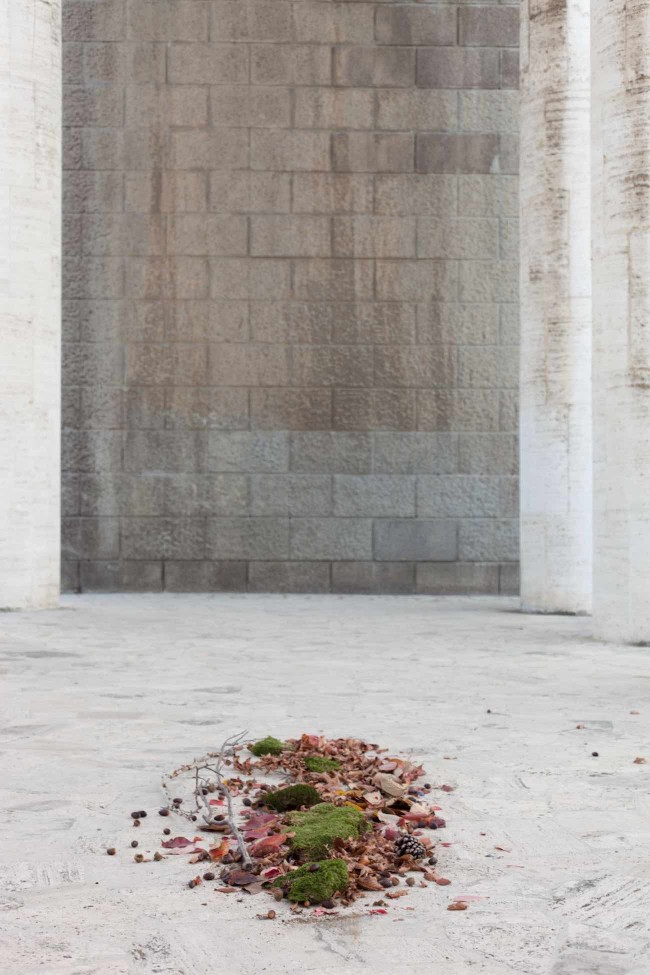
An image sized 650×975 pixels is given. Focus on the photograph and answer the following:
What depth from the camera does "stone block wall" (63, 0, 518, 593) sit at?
654 inches

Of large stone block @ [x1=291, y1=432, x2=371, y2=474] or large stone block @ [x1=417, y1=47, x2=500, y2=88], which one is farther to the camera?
large stone block @ [x1=417, y1=47, x2=500, y2=88]

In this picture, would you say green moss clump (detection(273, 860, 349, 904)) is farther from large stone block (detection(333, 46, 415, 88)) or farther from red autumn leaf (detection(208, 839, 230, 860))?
large stone block (detection(333, 46, 415, 88))

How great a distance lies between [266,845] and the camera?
4039mm

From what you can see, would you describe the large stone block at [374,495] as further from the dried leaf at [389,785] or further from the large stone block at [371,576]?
the dried leaf at [389,785]

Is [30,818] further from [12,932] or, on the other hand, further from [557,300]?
[557,300]

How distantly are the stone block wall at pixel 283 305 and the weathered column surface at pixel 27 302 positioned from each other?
2784 mm

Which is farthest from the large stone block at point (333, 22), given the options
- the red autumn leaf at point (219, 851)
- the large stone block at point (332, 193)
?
the red autumn leaf at point (219, 851)

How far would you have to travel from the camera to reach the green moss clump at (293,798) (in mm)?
4707

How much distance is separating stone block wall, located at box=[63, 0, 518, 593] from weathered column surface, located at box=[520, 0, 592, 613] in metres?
2.98

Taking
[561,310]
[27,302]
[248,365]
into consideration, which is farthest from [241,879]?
[248,365]

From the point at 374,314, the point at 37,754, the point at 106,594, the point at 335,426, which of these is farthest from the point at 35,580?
the point at 37,754

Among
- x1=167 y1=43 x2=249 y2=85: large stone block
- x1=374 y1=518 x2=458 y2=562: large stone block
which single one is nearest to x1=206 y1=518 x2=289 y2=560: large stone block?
x1=374 y1=518 x2=458 y2=562: large stone block

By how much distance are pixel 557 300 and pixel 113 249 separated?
6.32 m

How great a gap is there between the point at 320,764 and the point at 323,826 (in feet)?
3.89
